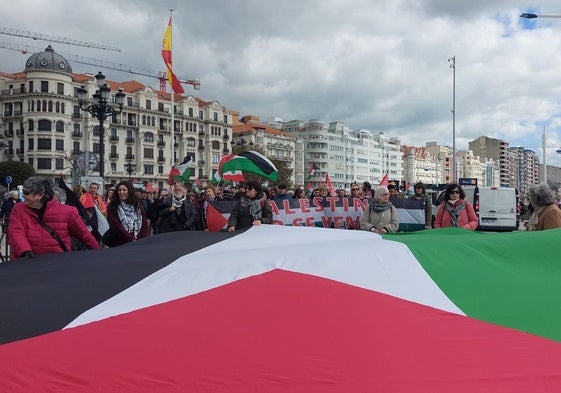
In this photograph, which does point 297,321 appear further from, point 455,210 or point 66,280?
point 455,210

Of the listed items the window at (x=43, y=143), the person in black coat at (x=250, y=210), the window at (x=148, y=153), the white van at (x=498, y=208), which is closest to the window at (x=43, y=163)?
the window at (x=43, y=143)

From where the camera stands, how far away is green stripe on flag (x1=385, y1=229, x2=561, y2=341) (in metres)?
2.72

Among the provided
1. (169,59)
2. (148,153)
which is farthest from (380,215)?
(148,153)

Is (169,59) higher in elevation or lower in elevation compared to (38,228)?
higher

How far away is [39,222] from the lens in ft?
15.2

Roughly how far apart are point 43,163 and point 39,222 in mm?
75110

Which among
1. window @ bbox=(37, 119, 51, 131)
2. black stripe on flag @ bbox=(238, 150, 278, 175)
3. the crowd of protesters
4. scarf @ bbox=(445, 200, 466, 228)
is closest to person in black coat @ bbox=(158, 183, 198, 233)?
the crowd of protesters

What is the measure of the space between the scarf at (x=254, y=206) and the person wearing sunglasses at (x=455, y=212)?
2.75 m

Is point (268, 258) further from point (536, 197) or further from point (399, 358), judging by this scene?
point (536, 197)

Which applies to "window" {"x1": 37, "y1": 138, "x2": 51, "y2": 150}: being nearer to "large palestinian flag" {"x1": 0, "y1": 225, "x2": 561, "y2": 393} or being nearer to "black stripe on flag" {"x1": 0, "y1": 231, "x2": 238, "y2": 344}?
"black stripe on flag" {"x1": 0, "y1": 231, "x2": 238, "y2": 344}

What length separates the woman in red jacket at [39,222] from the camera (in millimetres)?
4473

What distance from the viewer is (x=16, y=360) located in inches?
87.7

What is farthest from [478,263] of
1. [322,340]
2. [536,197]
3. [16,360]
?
[16,360]

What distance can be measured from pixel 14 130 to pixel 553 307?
83295 mm
